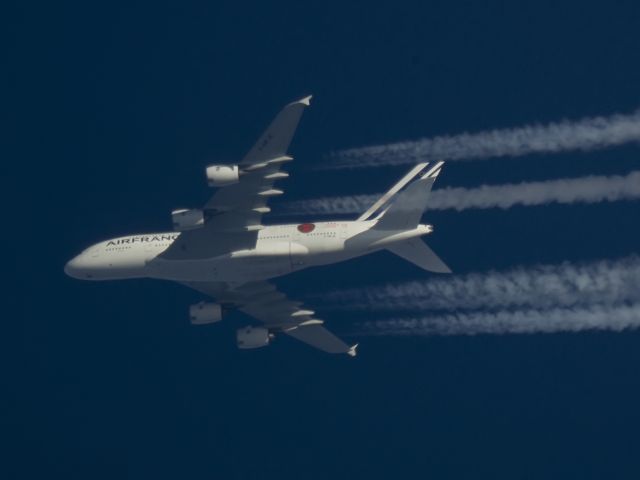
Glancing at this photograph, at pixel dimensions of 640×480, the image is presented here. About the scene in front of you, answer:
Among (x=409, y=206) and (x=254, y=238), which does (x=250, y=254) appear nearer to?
(x=254, y=238)

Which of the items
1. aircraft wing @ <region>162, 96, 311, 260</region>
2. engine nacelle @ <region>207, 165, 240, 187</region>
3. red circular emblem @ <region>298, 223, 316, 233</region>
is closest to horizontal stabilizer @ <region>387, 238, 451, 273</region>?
red circular emblem @ <region>298, 223, 316, 233</region>

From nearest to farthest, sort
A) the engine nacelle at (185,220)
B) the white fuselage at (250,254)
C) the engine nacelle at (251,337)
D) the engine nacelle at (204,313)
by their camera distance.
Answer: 1. the engine nacelle at (185,220)
2. the white fuselage at (250,254)
3. the engine nacelle at (204,313)
4. the engine nacelle at (251,337)

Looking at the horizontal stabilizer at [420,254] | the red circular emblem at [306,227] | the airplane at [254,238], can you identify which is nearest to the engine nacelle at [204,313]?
the airplane at [254,238]

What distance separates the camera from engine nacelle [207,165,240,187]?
62.6 metres

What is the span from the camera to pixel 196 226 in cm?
6494

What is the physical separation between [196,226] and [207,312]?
22.1 ft

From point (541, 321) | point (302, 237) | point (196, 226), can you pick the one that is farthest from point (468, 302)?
point (196, 226)

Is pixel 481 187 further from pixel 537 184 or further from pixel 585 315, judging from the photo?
pixel 585 315

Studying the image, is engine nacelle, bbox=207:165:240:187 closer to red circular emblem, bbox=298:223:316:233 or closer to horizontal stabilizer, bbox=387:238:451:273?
red circular emblem, bbox=298:223:316:233

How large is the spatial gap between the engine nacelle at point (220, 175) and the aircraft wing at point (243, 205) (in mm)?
604

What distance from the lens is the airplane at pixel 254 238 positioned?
6325 cm

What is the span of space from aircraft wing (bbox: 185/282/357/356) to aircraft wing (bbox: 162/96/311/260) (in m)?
4.97

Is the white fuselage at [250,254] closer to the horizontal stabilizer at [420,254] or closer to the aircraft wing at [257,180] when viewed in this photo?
the horizontal stabilizer at [420,254]

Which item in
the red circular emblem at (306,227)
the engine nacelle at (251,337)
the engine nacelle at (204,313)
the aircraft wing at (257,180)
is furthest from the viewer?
the engine nacelle at (251,337)
